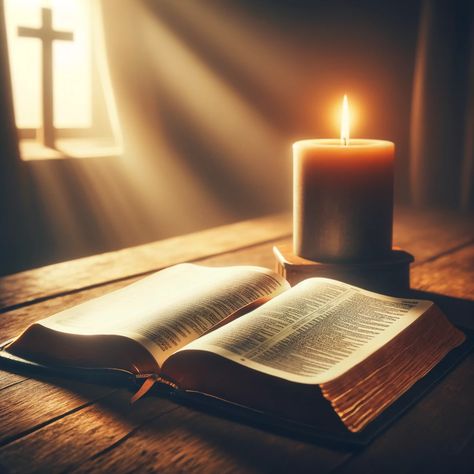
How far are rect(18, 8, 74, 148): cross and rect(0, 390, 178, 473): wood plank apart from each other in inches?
47.3

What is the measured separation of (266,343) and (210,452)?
0.41ft

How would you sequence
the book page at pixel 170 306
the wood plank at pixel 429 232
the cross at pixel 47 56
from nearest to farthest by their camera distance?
the book page at pixel 170 306 → the wood plank at pixel 429 232 → the cross at pixel 47 56

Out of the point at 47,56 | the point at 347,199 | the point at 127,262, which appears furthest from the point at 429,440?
the point at 47,56

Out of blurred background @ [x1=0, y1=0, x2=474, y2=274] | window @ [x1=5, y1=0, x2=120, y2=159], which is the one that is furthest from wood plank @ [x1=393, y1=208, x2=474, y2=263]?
window @ [x1=5, y1=0, x2=120, y2=159]

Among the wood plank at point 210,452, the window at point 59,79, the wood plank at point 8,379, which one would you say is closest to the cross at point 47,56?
the window at point 59,79

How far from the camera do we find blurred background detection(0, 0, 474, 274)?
1.62 metres

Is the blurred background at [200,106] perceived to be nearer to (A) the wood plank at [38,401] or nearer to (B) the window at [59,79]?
(B) the window at [59,79]

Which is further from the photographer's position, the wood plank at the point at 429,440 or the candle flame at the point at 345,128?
the candle flame at the point at 345,128

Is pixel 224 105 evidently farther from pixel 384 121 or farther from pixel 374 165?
pixel 374 165

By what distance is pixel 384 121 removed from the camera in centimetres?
207

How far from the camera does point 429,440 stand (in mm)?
506

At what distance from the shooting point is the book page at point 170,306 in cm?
62

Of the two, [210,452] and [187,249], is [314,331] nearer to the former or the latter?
[210,452]

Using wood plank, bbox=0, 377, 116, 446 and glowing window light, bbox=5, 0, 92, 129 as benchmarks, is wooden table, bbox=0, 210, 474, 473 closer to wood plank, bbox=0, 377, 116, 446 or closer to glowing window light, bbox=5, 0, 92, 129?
wood plank, bbox=0, 377, 116, 446
